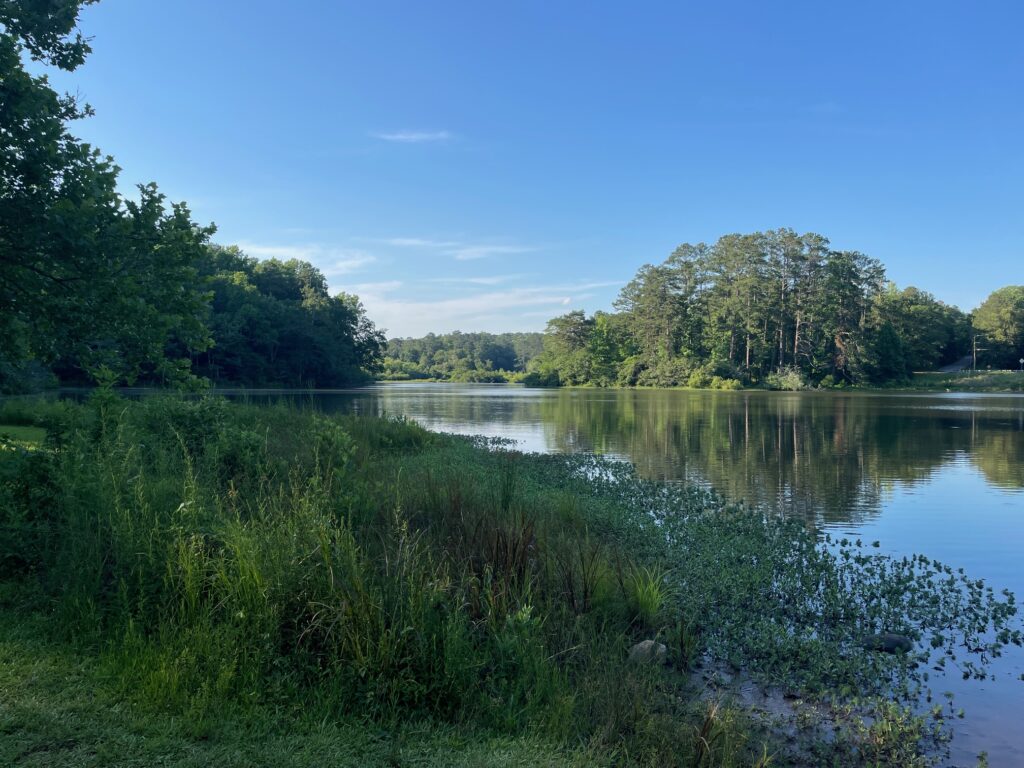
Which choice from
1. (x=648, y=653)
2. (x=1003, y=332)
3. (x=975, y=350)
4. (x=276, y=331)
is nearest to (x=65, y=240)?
(x=648, y=653)

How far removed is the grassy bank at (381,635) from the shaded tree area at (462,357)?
128 meters

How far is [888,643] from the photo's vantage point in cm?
635

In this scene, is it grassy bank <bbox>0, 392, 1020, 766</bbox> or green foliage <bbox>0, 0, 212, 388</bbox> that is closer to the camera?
grassy bank <bbox>0, 392, 1020, 766</bbox>

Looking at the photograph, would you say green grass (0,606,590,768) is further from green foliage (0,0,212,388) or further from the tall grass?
green foliage (0,0,212,388)

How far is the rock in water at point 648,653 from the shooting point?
5.33m

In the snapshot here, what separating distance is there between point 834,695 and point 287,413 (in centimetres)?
1487

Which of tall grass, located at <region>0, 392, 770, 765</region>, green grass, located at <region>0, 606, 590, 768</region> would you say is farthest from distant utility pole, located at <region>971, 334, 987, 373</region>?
green grass, located at <region>0, 606, 590, 768</region>

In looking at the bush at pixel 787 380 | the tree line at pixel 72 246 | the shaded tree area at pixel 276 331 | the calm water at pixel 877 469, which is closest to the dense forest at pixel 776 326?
the bush at pixel 787 380

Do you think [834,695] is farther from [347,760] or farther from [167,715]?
[167,715]

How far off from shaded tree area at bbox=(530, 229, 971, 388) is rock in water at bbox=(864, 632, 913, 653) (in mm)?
73838

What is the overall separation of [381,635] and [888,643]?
5176mm

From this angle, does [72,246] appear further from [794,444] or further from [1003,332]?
[1003,332]

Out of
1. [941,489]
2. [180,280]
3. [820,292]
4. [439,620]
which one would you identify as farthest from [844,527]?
[820,292]

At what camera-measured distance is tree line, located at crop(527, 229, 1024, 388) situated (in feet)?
255
